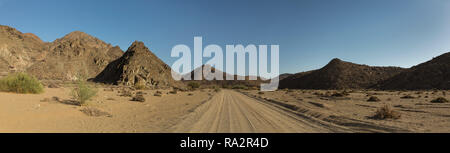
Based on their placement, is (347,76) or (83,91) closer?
(83,91)

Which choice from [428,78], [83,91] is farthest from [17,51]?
[428,78]

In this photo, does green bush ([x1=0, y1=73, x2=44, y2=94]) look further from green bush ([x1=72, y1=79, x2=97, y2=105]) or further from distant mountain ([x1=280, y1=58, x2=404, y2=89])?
distant mountain ([x1=280, y1=58, x2=404, y2=89])

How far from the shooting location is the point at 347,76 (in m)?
68.8

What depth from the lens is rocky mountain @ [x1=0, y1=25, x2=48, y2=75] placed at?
204ft

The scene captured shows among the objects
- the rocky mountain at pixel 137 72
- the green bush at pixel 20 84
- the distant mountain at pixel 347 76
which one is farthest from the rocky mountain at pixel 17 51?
the distant mountain at pixel 347 76

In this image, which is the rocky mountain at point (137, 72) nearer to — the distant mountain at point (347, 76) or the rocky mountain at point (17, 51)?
the rocky mountain at point (17, 51)

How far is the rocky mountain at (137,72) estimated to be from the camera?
59.7m

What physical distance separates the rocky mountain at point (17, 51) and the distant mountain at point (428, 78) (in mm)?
113353

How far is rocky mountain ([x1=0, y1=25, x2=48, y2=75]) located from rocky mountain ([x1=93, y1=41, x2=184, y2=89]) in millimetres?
26059

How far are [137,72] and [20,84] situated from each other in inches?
2054

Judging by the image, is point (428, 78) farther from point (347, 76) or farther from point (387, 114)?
point (387, 114)

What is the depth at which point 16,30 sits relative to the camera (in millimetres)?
79438
